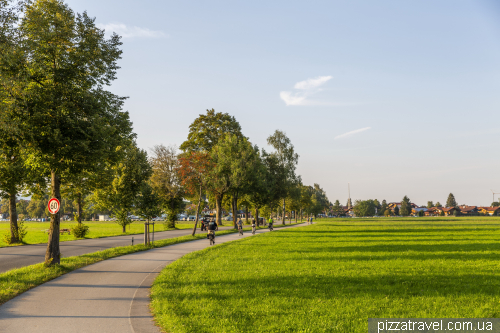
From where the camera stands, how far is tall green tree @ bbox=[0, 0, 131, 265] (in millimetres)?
11625

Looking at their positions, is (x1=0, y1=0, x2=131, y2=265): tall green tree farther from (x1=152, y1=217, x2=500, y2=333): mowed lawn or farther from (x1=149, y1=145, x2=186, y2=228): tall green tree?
(x1=149, y1=145, x2=186, y2=228): tall green tree

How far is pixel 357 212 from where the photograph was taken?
184 m

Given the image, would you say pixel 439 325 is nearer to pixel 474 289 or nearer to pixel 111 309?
pixel 474 289

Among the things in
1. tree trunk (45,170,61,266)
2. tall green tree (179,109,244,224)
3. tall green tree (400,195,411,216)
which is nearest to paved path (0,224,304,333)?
tree trunk (45,170,61,266)

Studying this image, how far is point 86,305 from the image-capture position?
27.1 feet

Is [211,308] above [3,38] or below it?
below

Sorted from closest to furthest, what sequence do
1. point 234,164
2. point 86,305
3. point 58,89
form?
point 86,305
point 58,89
point 234,164

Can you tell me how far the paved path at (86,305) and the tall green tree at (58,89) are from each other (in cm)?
338

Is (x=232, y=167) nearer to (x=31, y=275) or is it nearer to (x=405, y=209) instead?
(x=31, y=275)

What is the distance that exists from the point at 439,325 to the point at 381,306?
1342 mm

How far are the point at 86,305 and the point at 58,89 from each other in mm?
7819

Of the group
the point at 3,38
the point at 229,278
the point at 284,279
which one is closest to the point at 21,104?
the point at 3,38

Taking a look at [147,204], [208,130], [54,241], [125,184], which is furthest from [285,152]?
[54,241]

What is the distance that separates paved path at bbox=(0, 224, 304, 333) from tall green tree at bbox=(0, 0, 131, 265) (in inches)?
133
